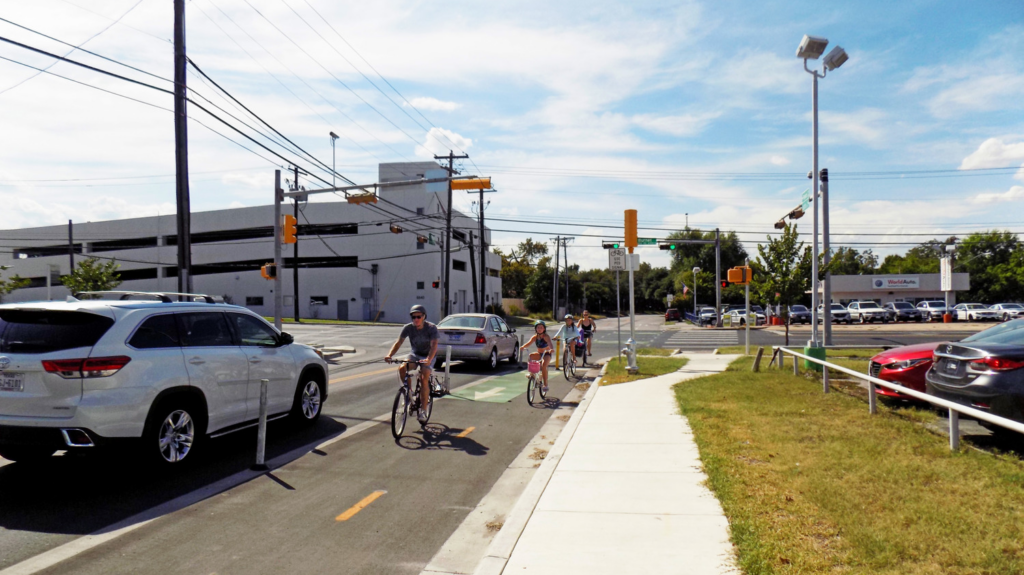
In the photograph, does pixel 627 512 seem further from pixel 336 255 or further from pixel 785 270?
pixel 336 255

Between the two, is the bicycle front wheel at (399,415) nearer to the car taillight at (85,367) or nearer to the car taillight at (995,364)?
the car taillight at (85,367)

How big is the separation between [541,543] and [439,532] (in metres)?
0.93

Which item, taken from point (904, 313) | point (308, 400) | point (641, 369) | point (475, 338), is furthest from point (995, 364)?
point (904, 313)

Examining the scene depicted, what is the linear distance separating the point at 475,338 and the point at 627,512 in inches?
470

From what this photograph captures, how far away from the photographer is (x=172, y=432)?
6.84m

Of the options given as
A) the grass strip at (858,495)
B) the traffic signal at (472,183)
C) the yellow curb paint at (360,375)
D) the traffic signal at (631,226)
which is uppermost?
the traffic signal at (472,183)

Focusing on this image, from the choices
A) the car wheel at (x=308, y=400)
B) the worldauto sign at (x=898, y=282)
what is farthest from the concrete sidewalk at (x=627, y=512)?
the worldauto sign at (x=898, y=282)

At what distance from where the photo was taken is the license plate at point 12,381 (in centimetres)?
604

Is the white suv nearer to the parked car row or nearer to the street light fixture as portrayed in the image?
the parked car row

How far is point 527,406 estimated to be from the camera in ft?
39.0

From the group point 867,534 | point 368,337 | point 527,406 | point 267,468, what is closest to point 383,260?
point 368,337

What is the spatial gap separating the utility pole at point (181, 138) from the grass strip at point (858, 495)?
13.1 meters

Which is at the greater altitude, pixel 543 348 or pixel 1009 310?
pixel 543 348

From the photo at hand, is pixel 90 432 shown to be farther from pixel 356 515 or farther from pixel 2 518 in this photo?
pixel 356 515
